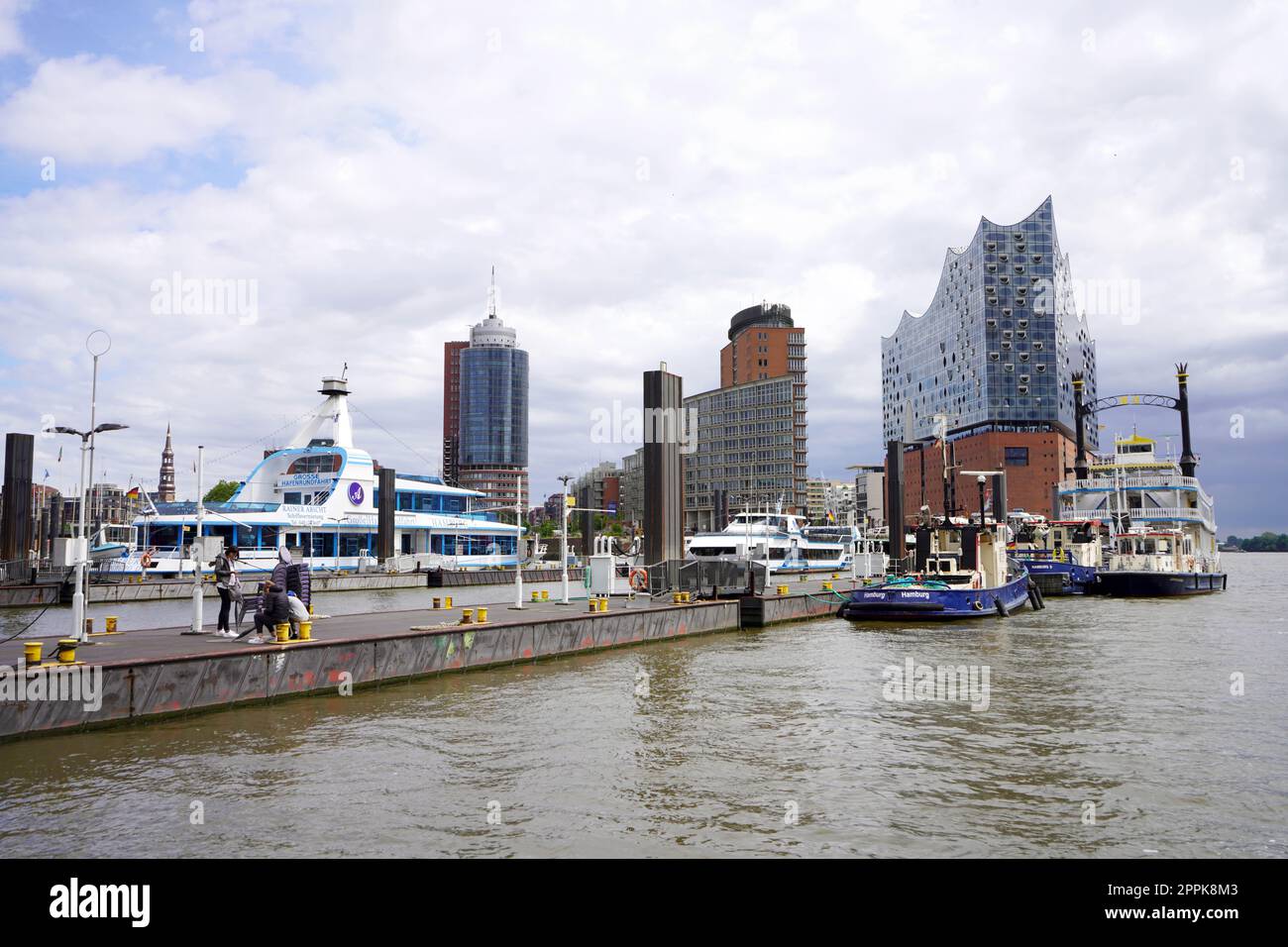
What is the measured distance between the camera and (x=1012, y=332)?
15212cm

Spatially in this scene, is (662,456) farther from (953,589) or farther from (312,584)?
(312,584)

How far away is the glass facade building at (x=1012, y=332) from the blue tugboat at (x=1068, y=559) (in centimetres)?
7996

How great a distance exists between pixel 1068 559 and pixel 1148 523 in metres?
13.6

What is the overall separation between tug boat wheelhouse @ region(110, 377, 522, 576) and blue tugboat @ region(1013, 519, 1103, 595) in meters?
36.3

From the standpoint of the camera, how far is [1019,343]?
15162 cm

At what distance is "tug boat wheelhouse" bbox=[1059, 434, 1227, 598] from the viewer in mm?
57031

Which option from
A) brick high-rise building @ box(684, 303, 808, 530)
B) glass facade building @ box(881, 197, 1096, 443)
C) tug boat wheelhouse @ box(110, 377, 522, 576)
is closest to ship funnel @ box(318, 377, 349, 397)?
tug boat wheelhouse @ box(110, 377, 522, 576)

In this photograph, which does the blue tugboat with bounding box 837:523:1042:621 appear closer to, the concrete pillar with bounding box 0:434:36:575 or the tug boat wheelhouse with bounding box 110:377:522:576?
the tug boat wheelhouse with bounding box 110:377:522:576

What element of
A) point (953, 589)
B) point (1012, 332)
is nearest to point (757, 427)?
point (1012, 332)

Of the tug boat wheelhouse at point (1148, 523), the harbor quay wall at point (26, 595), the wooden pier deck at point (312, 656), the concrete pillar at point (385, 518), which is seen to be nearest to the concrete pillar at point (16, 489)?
the harbor quay wall at point (26, 595)

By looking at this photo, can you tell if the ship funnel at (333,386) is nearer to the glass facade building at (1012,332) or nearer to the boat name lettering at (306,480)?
the boat name lettering at (306,480)
